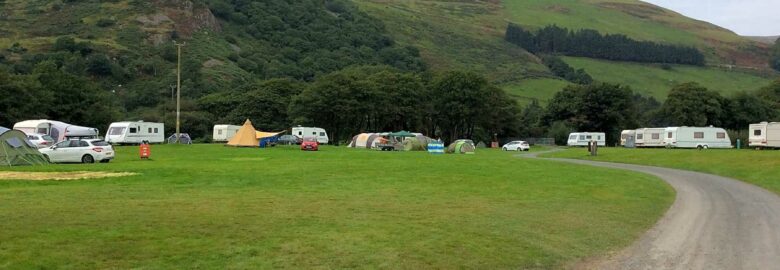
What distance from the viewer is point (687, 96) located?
350 feet

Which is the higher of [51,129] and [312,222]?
[51,129]

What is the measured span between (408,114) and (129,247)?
86.6 m

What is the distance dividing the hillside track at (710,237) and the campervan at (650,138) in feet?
170

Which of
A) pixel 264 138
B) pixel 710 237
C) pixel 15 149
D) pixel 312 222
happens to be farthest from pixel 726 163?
pixel 264 138

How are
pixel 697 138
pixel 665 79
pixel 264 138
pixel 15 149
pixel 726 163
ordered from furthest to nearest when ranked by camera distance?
1. pixel 665 79
2. pixel 697 138
3. pixel 264 138
4. pixel 726 163
5. pixel 15 149

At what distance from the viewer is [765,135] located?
56.0 m

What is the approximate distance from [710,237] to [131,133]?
62870 mm

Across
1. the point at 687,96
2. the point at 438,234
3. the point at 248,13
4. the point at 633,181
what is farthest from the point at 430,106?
the point at 248,13

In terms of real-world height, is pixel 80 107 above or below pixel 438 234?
above

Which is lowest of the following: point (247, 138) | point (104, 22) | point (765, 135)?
point (247, 138)

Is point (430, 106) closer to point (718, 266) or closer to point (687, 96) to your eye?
point (687, 96)

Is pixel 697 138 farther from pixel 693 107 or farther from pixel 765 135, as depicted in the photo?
pixel 693 107

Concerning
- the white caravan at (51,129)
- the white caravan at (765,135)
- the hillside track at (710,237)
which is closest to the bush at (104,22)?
the white caravan at (51,129)

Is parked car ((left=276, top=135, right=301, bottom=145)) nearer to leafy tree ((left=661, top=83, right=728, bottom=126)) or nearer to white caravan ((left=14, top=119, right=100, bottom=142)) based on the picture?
white caravan ((left=14, top=119, right=100, bottom=142))
